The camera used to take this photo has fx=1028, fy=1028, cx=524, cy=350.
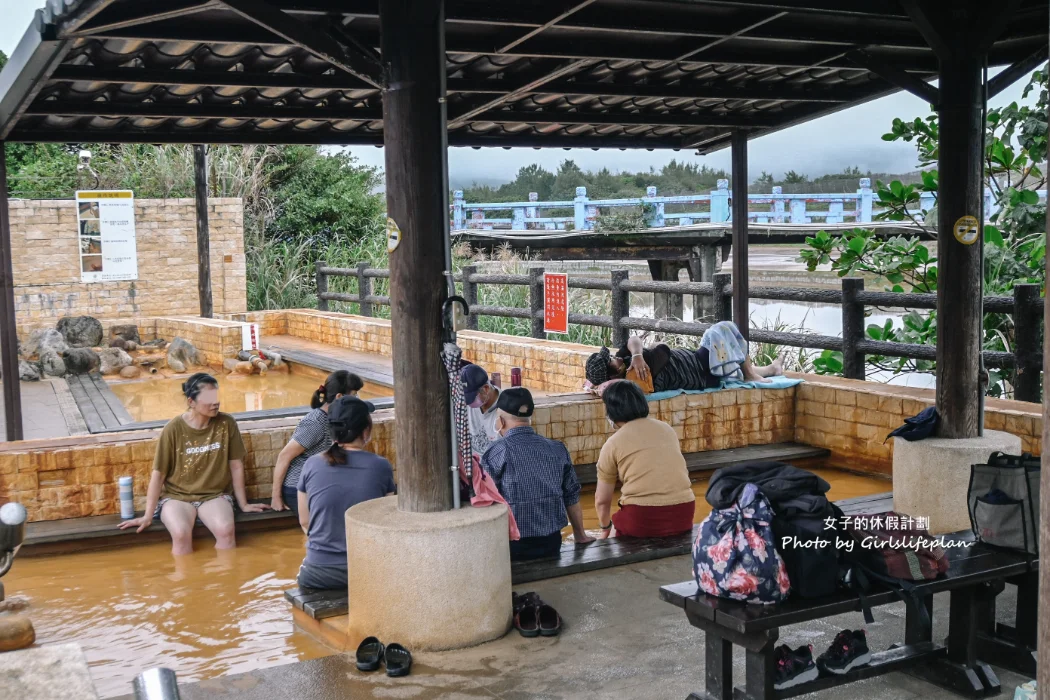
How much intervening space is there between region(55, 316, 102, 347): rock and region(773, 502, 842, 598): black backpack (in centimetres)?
1387

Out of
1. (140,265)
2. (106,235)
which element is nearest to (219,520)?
(106,235)

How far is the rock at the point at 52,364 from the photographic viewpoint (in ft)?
43.6

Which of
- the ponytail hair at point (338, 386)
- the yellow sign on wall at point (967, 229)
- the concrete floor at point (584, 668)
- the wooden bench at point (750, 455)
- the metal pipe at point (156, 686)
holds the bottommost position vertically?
the concrete floor at point (584, 668)

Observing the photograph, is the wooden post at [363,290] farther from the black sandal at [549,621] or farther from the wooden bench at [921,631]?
the wooden bench at [921,631]

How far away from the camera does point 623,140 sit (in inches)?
351

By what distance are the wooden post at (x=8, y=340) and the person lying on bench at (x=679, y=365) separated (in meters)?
3.99

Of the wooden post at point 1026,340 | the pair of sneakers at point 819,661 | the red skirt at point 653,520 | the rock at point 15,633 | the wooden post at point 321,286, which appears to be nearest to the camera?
the pair of sneakers at point 819,661

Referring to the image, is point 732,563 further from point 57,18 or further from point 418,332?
point 57,18

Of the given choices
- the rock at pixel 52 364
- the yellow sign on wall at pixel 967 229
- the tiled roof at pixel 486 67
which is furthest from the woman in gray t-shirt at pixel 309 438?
the rock at pixel 52 364

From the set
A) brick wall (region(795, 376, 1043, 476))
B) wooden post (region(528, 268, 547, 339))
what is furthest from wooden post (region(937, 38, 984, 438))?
wooden post (region(528, 268, 547, 339))

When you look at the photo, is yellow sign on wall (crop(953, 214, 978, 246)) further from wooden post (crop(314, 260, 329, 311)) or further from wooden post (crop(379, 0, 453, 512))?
wooden post (crop(314, 260, 329, 311))

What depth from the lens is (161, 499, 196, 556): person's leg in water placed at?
19.2 ft

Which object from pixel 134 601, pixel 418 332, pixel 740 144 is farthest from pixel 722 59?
pixel 134 601

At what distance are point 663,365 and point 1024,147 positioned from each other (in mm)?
3894
